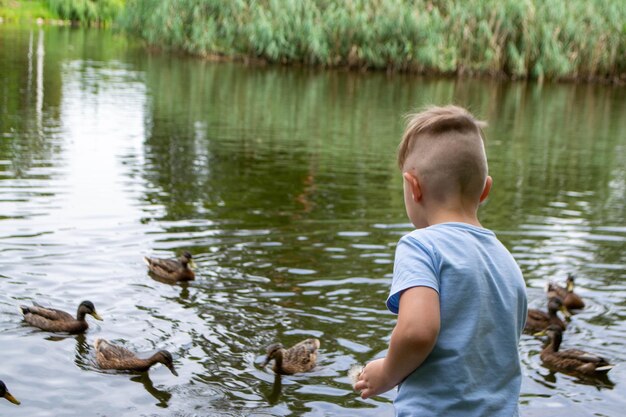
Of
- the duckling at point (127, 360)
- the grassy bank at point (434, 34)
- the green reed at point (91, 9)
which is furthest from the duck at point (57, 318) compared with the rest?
the green reed at point (91, 9)

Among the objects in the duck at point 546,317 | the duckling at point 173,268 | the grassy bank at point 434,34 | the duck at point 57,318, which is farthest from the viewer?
the grassy bank at point 434,34

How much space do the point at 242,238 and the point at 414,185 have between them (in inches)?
284

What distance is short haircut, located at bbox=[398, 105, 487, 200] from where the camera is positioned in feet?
9.56

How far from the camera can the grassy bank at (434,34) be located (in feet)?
109

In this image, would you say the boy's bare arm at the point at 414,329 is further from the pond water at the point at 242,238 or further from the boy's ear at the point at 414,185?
the pond water at the point at 242,238

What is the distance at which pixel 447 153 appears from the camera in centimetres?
291

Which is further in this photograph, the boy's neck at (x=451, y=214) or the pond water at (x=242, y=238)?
the pond water at (x=242, y=238)

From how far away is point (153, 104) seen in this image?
70.7 feet

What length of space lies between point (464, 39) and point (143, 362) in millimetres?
28494

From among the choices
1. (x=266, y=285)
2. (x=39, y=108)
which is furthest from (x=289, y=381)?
(x=39, y=108)

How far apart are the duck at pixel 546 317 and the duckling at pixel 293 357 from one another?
225 cm

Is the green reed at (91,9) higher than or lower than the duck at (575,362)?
higher

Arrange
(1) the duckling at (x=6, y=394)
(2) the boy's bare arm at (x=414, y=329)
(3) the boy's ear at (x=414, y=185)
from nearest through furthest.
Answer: (2) the boy's bare arm at (x=414, y=329)
(3) the boy's ear at (x=414, y=185)
(1) the duckling at (x=6, y=394)

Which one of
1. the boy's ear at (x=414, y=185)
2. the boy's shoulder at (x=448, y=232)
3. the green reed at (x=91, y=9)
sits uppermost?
the green reed at (x=91, y=9)
